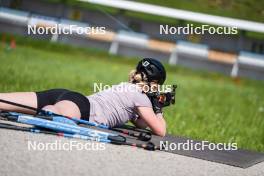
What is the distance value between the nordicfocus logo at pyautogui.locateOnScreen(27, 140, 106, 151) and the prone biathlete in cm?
A: 76

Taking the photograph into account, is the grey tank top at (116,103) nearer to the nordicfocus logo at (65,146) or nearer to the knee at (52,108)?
the knee at (52,108)

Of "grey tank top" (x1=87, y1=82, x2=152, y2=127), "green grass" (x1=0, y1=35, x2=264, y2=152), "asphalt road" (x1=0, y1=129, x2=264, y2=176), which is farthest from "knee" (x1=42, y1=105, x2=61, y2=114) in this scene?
"green grass" (x1=0, y1=35, x2=264, y2=152)

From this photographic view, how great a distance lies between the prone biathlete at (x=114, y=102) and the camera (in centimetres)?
736

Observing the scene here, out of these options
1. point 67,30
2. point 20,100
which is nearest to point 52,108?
point 20,100

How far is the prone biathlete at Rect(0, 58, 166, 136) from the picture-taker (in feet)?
24.2

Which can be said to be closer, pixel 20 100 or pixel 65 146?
pixel 65 146

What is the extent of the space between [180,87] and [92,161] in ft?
54.6

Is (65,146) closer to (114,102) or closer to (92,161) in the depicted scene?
(92,161)

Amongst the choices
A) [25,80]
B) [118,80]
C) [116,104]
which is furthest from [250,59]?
[116,104]

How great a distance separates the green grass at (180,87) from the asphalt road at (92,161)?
12.0 feet

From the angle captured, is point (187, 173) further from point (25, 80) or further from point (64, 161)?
point (25, 80)

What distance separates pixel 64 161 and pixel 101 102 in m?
1.87

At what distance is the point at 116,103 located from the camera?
7574mm

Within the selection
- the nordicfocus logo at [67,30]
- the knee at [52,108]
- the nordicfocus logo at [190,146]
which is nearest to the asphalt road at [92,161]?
the nordicfocus logo at [190,146]
